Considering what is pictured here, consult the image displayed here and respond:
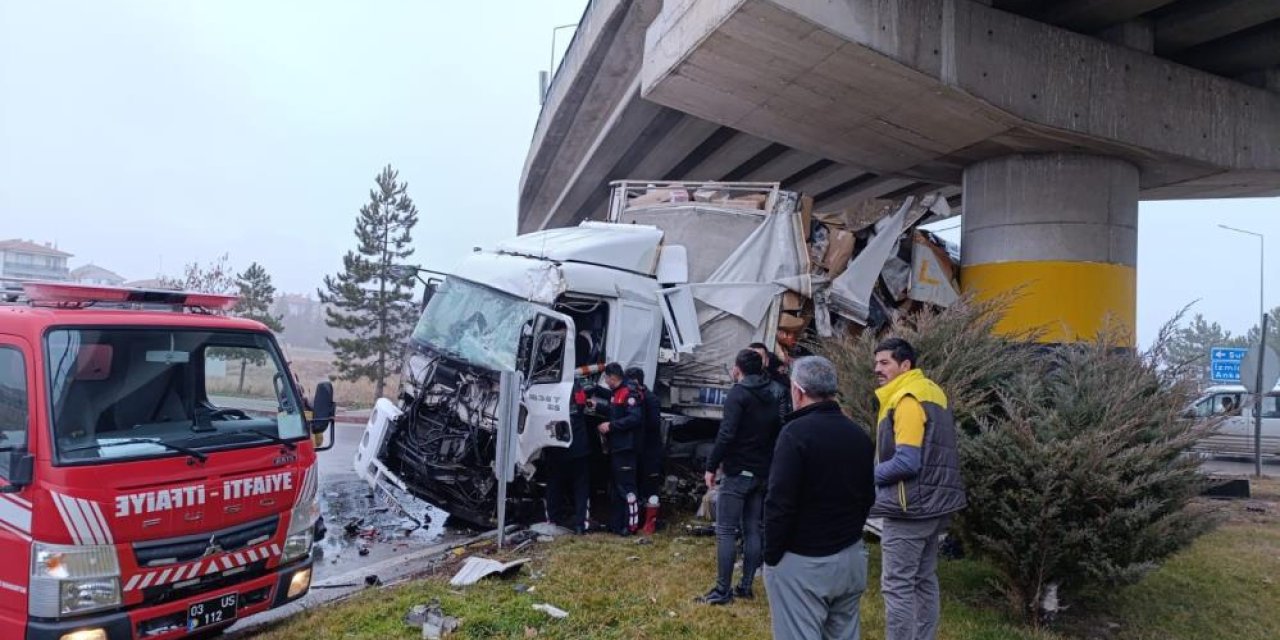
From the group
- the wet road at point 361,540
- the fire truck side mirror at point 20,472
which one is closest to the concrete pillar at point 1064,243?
the wet road at point 361,540

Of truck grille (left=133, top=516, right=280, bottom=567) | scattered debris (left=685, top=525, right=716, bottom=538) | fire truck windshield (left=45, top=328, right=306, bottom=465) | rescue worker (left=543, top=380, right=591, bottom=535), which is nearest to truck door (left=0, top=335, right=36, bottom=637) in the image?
fire truck windshield (left=45, top=328, right=306, bottom=465)

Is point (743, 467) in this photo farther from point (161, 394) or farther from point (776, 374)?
point (161, 394)

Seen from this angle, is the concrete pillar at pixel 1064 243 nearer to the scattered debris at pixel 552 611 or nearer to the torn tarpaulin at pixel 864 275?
the torn tarpaulin at pixel 864 275

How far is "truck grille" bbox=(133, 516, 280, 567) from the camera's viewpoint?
155 inches

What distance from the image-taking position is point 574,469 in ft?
24.9

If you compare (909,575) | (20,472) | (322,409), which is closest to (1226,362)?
(909,575)

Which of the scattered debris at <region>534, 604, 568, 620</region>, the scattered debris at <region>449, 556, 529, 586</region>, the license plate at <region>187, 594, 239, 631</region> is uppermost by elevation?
the license plate at <region>187, 594, 239, 631</region>

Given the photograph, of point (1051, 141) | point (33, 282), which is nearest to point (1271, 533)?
point (1051, 141)

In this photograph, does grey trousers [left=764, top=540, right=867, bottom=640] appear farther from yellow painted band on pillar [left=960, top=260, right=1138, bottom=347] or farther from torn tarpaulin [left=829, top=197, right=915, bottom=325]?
yellow painted band on pillar [left=960, top=260, right=1138, bottom=347]

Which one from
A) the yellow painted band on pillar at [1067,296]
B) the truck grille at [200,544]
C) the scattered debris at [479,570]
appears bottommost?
the scattered debris at [479,570]

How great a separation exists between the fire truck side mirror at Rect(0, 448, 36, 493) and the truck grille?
0.57 m

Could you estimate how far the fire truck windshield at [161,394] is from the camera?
4051mm

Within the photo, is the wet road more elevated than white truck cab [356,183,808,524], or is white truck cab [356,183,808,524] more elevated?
white truck cab [356,183,808,524]

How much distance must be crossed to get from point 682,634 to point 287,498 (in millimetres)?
2486
